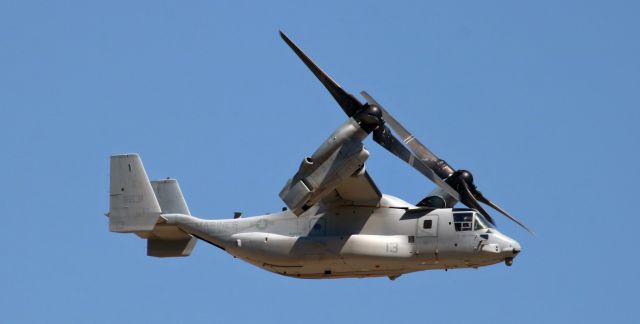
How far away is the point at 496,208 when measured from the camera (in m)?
37.3

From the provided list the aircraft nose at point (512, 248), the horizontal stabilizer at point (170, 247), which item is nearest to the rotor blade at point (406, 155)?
the aircraft nose at point (512, 248)

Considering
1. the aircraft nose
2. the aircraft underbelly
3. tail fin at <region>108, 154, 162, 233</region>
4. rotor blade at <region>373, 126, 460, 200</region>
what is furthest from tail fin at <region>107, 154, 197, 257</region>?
the aircraft nose

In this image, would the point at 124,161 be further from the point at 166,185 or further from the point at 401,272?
the point at 401,272

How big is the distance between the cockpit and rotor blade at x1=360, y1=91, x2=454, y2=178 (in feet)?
8.15

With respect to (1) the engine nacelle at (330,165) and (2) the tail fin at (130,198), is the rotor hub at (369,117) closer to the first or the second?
(1) the engine nacelle at (330,165)

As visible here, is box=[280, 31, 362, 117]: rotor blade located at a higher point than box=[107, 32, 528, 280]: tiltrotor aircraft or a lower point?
higher

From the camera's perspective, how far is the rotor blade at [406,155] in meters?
34.8

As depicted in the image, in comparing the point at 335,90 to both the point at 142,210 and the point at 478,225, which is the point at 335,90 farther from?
the point at 142,210

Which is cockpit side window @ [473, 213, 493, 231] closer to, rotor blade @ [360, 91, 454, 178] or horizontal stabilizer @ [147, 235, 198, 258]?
rotor blade @ [360, 91, 454, 178]

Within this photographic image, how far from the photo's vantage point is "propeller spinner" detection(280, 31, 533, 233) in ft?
110

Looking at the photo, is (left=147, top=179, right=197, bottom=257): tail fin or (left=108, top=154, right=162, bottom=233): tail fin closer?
(left=108, top=154, right=162, bottom=233): tail fin

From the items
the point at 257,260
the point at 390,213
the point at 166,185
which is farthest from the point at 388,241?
the point at 166,185

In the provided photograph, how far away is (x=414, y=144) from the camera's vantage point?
38250mm

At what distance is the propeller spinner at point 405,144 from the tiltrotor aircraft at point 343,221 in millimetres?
26
